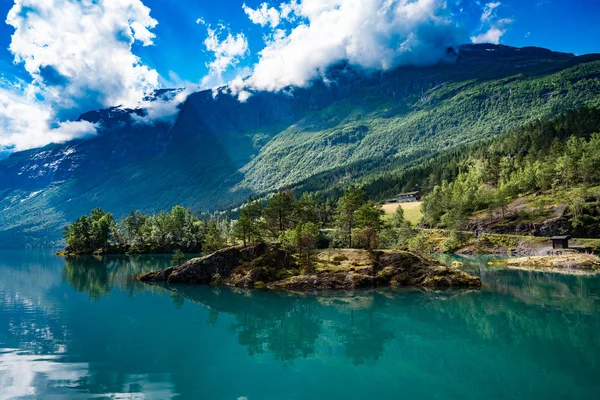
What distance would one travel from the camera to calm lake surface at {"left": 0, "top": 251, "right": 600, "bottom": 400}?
25359 mm

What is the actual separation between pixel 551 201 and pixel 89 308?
144933mm

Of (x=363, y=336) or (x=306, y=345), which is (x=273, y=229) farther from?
(x=306, y=345)

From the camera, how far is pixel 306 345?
36500 millimetres

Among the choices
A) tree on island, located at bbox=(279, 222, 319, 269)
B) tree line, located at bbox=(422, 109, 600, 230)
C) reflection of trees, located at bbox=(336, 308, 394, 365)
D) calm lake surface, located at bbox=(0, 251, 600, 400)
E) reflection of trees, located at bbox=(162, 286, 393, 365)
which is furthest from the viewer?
tree line, located at bbox=(422, 109, 600, 230)

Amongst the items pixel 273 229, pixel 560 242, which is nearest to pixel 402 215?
pixel 560 242

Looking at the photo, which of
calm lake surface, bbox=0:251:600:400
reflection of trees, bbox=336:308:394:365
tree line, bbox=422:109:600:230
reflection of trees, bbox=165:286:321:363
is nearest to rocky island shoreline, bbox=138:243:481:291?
calm lake surface, bbox=0:251:600:400

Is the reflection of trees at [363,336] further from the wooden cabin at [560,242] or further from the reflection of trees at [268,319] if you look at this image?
the wooden cabin at [560,242]

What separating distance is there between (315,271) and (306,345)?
121 feet

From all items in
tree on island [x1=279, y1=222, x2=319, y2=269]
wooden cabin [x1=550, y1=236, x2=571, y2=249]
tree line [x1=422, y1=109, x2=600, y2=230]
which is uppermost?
tree line [x1=422, y1=109, x2=600, y2=230]

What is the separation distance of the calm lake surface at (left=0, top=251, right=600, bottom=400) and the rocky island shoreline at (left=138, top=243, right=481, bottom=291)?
660 centimetres

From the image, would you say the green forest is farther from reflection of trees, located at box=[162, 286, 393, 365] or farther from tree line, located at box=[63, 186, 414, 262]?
reflection of trees, located at box=[162, 286, 393, 365]

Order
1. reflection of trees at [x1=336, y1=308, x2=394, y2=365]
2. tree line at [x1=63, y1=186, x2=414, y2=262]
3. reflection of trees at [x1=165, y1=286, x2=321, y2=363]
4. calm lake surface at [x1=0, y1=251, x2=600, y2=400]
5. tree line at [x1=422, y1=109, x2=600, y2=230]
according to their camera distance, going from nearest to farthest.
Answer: calm lake surface at [x1=0, y1=251, x2=600, y2=400] < reflection of trees at [x1=336, y1=308, x2=394, y2=365] < reflection of trees at [x1=165, y1=286, x2=321, y2=363] < tree line at [x1=63, y1=186, x2=414, y2=262] < tree line at [x1=422, y1=109, x2=600, y2=230]

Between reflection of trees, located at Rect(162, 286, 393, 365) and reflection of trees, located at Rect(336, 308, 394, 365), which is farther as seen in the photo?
reflection of trees, located at Rect(162, 286, 393, 365)

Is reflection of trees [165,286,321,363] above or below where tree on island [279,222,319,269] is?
below
